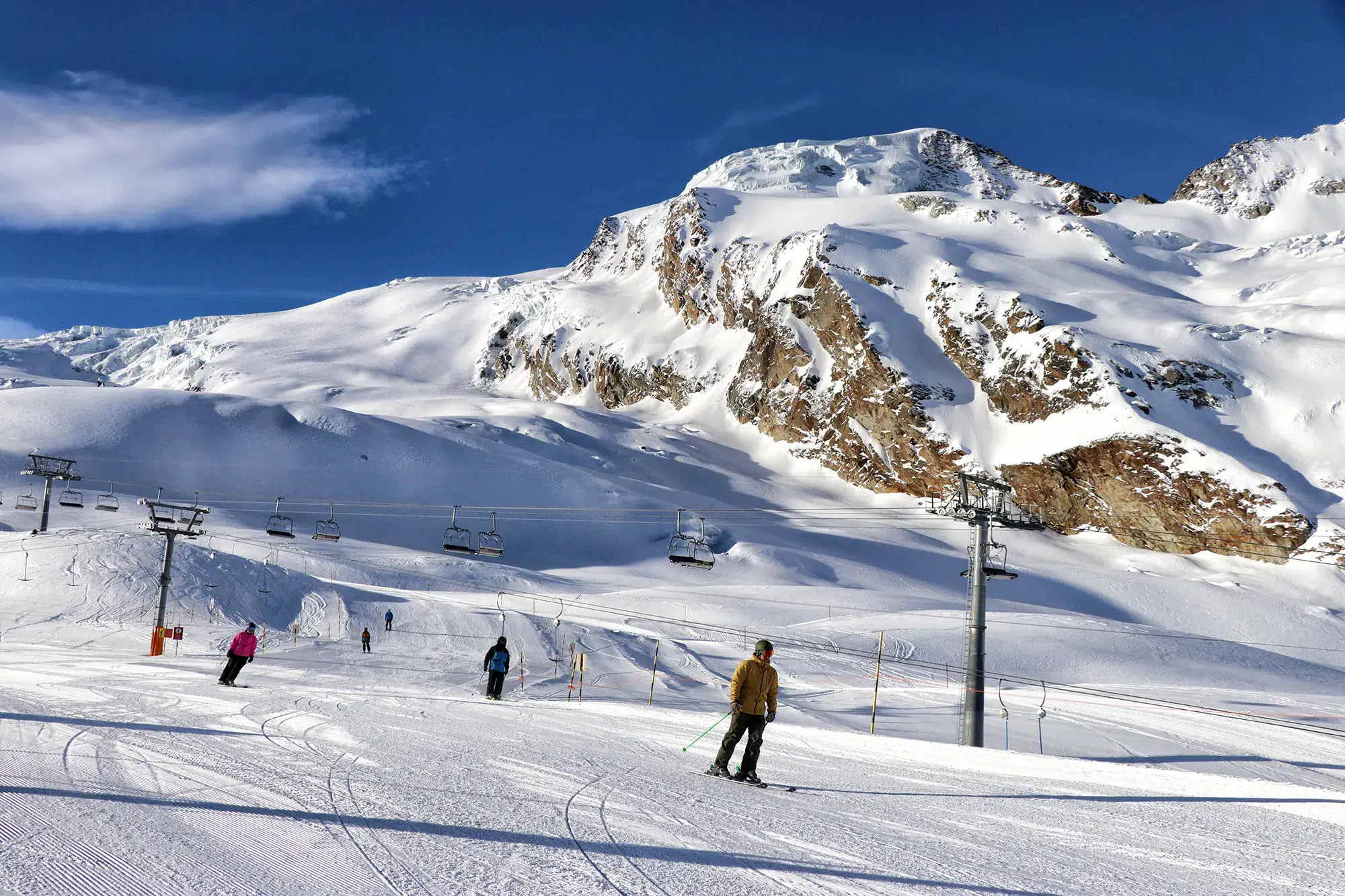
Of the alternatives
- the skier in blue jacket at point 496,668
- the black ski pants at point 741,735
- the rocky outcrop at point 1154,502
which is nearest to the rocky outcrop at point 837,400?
the rocky outcrop at point 1154,502

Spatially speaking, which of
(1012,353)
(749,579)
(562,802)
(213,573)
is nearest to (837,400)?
(1012,353)

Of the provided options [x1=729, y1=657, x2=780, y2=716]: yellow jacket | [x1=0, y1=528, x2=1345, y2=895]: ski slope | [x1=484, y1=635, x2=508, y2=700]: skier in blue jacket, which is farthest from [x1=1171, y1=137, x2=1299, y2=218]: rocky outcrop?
[x1=729, y1=657, x2=780, y2=716]: yellow jacket

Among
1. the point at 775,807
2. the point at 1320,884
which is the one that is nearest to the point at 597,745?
the point at 775,807

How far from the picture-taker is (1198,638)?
147ft

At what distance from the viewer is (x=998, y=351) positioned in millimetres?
112750

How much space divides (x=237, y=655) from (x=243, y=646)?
189 millimetres

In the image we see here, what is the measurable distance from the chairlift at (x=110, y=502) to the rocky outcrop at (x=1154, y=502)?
85.7m

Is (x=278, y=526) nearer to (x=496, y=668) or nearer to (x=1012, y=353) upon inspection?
(x=496, y=668)

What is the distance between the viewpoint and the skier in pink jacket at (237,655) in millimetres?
15781

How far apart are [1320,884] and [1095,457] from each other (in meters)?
102

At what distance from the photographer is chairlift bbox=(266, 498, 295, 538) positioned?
38.7m

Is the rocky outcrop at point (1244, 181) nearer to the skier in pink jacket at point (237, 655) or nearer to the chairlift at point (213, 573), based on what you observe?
the chairlift at point (213, 573)

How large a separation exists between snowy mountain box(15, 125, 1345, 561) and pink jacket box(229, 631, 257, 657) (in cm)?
9291

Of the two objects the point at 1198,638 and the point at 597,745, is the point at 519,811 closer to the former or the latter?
the point at 597,745
